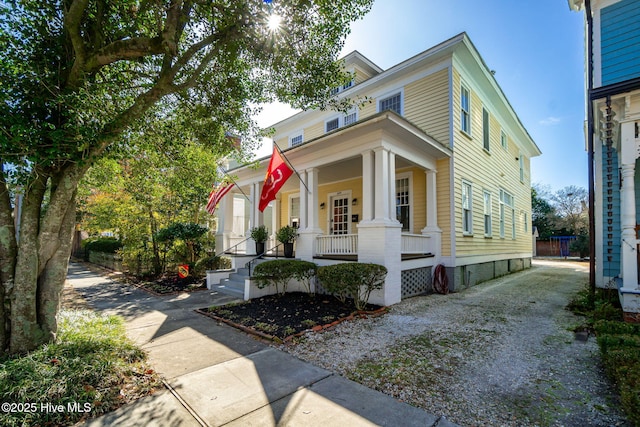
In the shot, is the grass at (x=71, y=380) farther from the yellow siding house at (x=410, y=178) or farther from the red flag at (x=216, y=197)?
the red flag at (x=216, y=197)

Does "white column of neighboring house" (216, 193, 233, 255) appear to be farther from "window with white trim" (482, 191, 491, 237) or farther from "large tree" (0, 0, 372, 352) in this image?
"window with white trim" (482, 191, 491, 237)

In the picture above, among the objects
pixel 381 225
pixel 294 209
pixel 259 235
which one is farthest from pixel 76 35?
pixel 294 209

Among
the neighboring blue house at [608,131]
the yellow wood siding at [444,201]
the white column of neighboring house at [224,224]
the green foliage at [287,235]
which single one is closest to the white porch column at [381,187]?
Answer: the yellow wood siding at [444,201]

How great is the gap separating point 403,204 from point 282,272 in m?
4.95

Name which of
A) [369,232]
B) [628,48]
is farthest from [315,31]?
[628,48]

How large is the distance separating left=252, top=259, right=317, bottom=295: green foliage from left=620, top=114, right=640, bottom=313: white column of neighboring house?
6.24m

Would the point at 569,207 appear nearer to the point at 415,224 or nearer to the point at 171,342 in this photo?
the point at 415,224

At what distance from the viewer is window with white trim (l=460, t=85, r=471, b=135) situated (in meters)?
10.1

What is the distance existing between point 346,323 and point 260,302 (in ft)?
8.39

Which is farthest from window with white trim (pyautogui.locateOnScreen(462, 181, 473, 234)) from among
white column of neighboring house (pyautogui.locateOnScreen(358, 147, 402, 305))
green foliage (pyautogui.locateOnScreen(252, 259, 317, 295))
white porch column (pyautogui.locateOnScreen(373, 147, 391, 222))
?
green foliage (pyautogui.locateOnScreen(252, 259, 317, 295))

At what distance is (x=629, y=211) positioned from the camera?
561cm

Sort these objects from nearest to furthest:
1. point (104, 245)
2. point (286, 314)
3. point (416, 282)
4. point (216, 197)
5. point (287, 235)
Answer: point (286, 314)
point (416, 282)
point (287, 235)
point (216, 197)
point (104, 245)

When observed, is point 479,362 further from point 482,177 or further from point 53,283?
point 482,177

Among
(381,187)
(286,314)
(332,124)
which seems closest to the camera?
(286,314)
